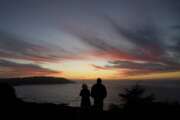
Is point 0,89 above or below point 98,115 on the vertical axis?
above

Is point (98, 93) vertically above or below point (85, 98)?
above

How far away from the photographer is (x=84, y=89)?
39.6ft

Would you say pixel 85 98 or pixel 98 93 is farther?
pixel 85 98

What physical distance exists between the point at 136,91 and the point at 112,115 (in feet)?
105

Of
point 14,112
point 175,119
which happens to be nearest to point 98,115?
point 175,119

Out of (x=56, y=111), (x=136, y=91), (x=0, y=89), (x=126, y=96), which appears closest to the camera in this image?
(x=56, y=111)

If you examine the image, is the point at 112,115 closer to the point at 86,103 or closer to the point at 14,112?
the point at 86,103

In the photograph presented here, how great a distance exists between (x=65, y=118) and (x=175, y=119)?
17.3 feet

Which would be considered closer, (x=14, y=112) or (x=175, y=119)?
(x=175, y=119)

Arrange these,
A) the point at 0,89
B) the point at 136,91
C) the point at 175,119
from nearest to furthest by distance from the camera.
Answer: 1. the point at 175,119
2. the point at 0,89
3. the point at 136,91

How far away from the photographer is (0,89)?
690 inches

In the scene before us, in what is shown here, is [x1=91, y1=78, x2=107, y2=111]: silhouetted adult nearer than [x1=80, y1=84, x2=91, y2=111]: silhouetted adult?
Yes

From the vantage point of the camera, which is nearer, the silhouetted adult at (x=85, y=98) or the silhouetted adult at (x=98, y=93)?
the silhouetted adult at (x=98, y=93)

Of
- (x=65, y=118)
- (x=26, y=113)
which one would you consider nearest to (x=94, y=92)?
(x=65, y=118)
